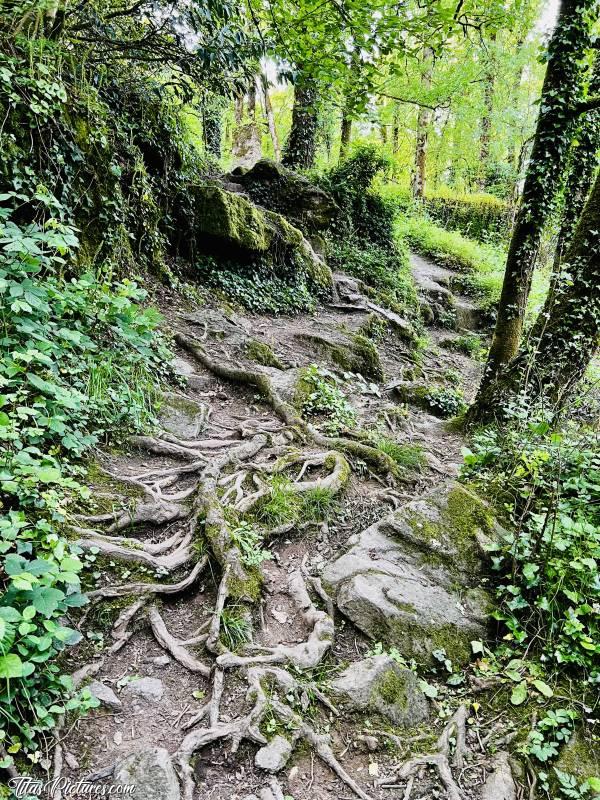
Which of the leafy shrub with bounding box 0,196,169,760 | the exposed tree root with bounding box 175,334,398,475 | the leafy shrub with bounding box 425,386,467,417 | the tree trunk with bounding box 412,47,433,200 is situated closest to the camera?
the leafy shrub with bounding box 0,196,169,760

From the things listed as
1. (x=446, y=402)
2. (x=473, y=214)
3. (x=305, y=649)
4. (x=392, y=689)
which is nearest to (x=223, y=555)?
(x=305, y=649)

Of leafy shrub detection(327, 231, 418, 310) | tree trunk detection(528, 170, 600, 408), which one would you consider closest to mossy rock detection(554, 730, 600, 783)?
tree trunk detection(528, 170, 600, 408)

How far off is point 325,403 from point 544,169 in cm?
426

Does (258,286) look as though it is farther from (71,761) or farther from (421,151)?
(421,151)

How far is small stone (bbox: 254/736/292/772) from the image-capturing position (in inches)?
89.8

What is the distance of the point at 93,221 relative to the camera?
5.44 meters

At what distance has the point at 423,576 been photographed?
11.6ft

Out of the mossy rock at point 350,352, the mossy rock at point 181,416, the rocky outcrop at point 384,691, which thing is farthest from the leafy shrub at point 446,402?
the rocky outcrop at point 384,691

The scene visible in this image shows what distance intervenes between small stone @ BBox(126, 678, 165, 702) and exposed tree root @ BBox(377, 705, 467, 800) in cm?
124

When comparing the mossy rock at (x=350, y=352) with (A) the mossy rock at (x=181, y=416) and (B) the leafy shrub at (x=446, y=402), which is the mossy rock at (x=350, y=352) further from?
(A) the mossy rock at (x=181, y=416)

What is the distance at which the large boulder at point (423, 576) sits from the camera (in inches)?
123

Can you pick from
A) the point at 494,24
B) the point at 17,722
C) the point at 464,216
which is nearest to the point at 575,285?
the point at 494,24

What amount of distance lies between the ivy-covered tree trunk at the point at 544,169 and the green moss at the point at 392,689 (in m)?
4.09

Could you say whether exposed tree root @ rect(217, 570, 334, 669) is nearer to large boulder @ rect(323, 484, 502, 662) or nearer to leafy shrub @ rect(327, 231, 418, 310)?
large boulder @ rect(323, 484, 502, 662)
